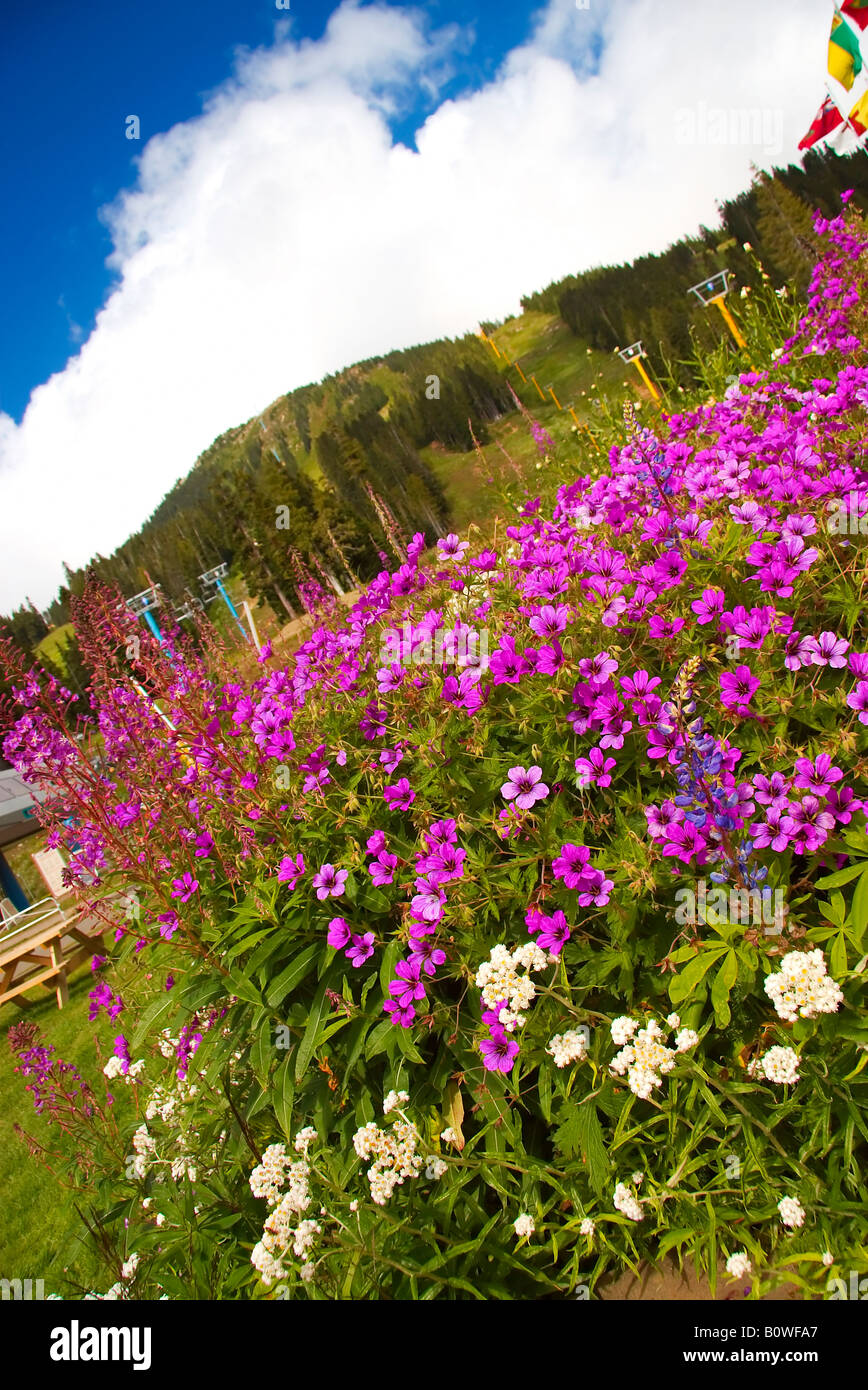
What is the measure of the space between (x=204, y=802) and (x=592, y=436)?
20.5 ft

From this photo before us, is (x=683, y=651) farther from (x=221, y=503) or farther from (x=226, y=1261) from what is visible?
(x=221, y=503)

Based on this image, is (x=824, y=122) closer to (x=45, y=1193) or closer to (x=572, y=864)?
(x=572, y=864)

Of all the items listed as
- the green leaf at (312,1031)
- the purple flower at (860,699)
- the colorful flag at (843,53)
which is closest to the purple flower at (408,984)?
the green leaf at (312,1031)

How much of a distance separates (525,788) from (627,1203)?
4.06 feet

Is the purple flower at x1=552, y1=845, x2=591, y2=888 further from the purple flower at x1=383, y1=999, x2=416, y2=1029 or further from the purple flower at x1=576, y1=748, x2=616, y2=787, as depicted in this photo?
the purple flower at x1=383, y1=999, x2=416, y2=1029

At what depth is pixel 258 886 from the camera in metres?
2.87

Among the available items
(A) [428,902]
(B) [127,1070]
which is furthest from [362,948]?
(B) [127,1070]

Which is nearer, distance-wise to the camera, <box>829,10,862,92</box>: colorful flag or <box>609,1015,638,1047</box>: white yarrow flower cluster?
<box>609,1015,638,1047</box>: white yarrow flower cluster

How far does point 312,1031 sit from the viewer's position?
2.75 metres

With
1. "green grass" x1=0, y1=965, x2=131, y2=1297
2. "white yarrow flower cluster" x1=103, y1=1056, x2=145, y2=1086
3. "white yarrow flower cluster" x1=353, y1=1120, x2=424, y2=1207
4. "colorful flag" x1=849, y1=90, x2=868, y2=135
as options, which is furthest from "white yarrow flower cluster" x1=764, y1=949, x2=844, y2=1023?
"colorful flag" x1=849, y1=90, x2=868, y2=135

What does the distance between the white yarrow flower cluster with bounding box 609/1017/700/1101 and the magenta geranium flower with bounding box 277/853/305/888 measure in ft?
4.19

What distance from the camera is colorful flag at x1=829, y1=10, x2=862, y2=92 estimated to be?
9266mm

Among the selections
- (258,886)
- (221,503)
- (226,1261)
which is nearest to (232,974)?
(258,886)
